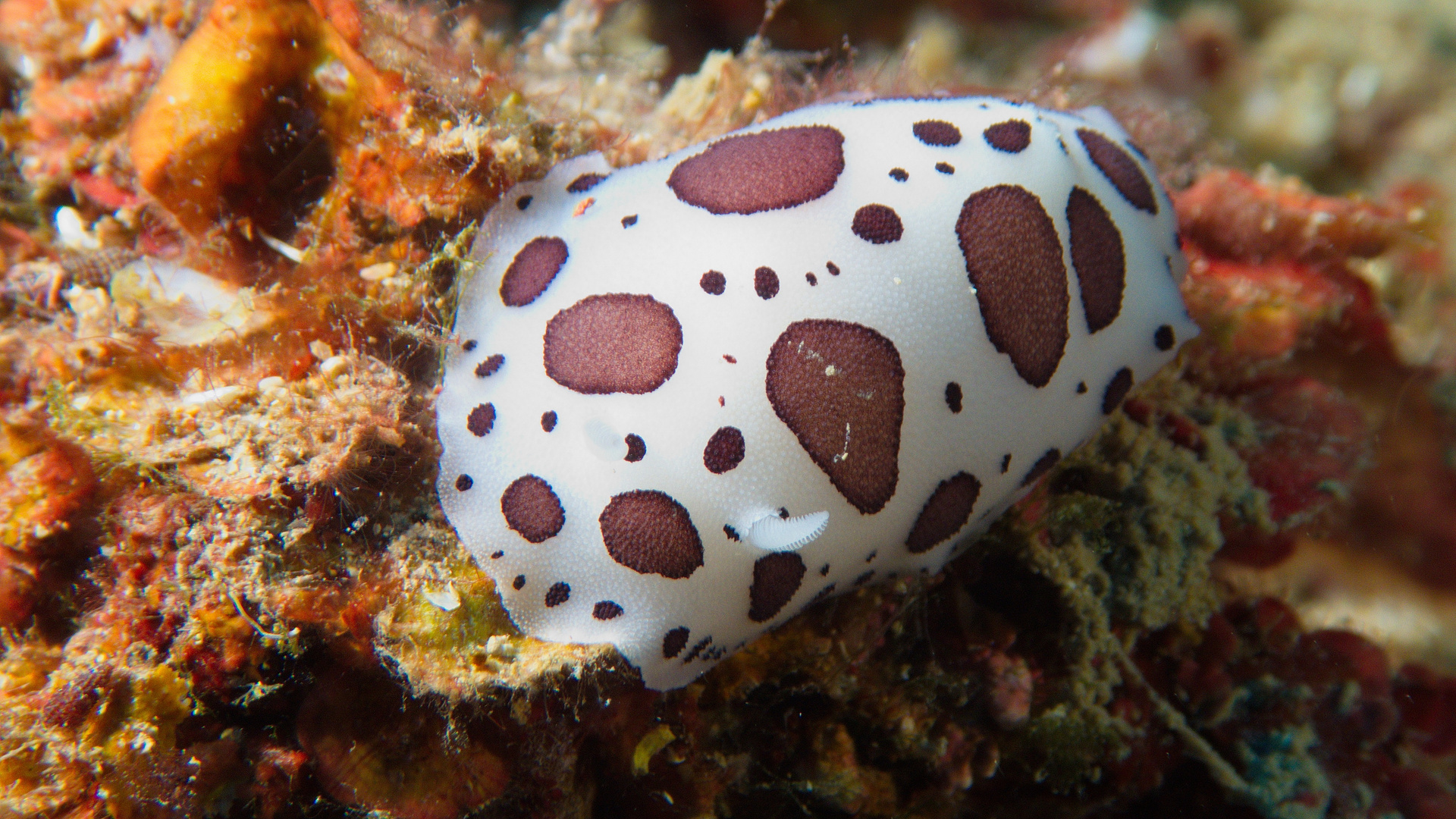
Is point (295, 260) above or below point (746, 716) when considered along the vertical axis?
above

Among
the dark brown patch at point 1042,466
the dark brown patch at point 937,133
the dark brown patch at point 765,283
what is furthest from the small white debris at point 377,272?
the dark brown patch at point 1042,466

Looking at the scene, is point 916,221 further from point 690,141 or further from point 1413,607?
point 1413,607

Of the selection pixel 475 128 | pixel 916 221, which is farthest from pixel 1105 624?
pixel 475 128

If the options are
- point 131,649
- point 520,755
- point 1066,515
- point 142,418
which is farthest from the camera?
point 1066,515

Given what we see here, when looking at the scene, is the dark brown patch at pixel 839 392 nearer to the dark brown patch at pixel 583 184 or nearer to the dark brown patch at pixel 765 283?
the dark brown patch at pixel 765 283

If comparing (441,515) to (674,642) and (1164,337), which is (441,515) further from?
(1164,337)

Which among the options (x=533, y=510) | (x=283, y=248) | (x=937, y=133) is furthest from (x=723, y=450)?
(x=283, y=248)
